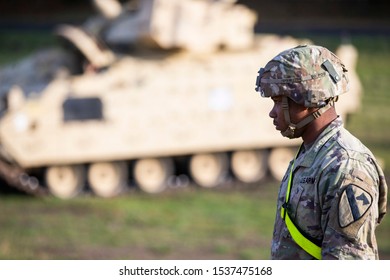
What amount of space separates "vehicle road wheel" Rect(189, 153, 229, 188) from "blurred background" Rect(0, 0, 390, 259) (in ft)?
0.08

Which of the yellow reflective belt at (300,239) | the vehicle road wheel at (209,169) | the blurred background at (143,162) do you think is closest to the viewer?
the yellow reflective belt at (300,239)

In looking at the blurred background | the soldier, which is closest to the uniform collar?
the soldier

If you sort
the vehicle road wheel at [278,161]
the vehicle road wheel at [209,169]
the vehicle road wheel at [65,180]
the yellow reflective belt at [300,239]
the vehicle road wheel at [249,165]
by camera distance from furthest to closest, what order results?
the vehicle road wheel at [278,161]
the vehicle road wheel at [249,165]
the vehicle road wheel at [209,169]
the vehicle road wheel at [65,180]
the yellow reflective belt at [300,239]

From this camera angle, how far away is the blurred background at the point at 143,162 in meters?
17.0

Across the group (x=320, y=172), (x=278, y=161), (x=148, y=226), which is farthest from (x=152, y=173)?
(x=320, y=172)

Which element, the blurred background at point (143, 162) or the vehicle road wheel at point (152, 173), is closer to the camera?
the blurred background at point (143, 162)

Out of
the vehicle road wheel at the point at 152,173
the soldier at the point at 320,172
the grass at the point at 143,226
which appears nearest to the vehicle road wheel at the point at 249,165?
the grass at the point at 143,226

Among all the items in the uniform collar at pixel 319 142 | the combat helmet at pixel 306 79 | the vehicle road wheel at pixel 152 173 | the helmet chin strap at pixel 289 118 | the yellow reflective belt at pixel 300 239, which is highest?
the combat helmet at pixel 306 79

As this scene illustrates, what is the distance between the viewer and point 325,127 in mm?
5551

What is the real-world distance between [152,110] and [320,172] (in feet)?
50.5

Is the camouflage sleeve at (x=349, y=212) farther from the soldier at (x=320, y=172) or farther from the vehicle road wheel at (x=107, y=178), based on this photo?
the vehicle road wheel at (x=107, y=178)

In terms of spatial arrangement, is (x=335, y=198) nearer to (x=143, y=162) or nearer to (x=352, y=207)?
(x=352, y=207)

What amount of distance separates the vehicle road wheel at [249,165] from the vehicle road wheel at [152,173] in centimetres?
141
